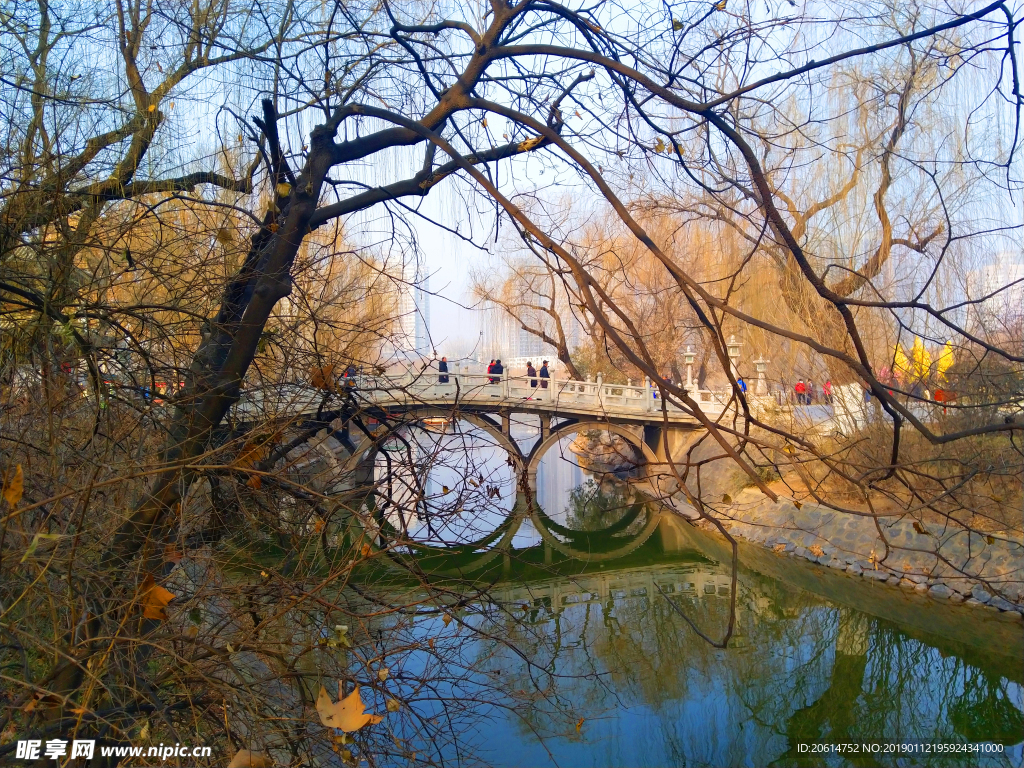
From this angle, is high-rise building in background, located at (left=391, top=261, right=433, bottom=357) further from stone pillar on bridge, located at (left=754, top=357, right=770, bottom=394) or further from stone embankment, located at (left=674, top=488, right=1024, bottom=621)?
stone pillar on bridge, located at (left=754, top=357, right=770, bottom=394)

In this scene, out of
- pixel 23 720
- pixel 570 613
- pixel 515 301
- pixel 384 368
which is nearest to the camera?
pixel 23 720

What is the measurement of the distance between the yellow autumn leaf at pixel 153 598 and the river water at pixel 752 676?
78.8 inches

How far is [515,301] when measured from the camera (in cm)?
1595

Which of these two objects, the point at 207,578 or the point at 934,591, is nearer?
the point at 207,578

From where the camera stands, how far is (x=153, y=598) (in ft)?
5.70

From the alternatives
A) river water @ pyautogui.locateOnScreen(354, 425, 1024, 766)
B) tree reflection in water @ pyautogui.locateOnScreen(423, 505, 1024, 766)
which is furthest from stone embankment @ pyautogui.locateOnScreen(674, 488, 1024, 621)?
tree reflection in water @ pyautogui.locateOnScreen(423, 505, 1024, 766)

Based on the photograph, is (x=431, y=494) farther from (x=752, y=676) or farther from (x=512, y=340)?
(x=512, y=340)

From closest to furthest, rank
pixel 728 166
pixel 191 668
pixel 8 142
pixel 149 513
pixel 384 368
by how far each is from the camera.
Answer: pixel 191 668 < pixel 149 513 < pixel 728 166 < pixel 384 368 < pixel 8 142

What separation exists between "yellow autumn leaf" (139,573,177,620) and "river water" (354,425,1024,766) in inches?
78.8

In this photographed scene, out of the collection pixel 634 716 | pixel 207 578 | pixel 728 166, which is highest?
pixel 728 166

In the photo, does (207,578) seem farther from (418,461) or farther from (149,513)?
(418,461)

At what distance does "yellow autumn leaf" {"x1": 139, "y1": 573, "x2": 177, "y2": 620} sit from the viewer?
1.69m

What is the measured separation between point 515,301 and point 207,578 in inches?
553

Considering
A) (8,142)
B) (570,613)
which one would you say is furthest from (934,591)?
(8,142)
